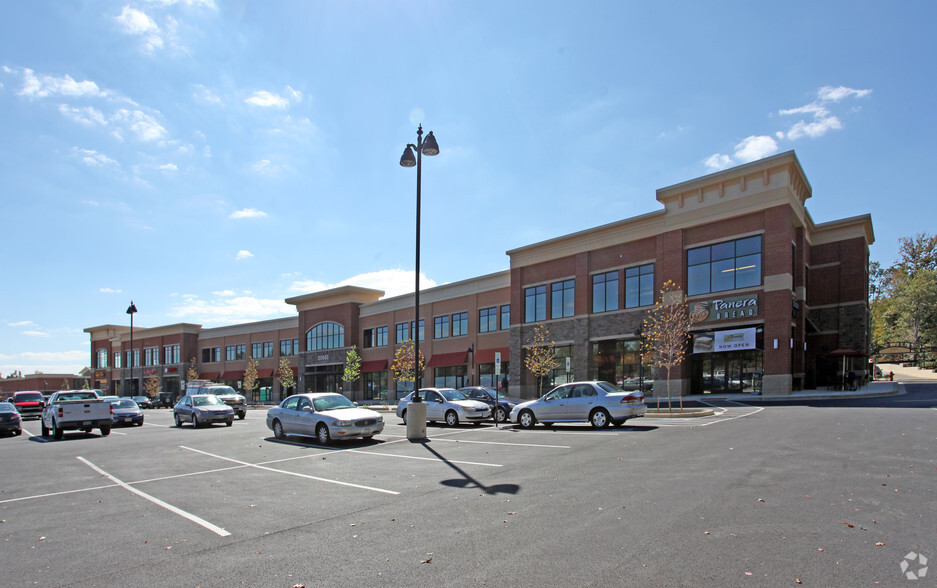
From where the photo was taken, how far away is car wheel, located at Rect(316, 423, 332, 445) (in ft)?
53.4

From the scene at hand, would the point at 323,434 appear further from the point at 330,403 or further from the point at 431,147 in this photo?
the point at 431,147

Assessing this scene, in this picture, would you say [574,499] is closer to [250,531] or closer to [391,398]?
[250,531]

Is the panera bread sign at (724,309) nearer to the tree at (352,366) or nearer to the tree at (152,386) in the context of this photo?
the tree at (352,366)

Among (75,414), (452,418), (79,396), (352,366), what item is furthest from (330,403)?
(352,366)

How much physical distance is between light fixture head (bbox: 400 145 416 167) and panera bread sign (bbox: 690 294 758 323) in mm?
21449

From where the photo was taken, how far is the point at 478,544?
232 inches

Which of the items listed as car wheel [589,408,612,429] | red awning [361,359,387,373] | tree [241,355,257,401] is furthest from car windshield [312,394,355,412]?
tree [241,355,257,401]

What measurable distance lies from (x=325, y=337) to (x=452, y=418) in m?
43.7

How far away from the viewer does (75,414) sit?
2080 centimetres

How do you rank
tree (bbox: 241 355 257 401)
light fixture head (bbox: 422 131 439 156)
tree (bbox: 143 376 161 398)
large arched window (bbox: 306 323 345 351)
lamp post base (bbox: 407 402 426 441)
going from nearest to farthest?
lamp post base (bbox: 407 402 426 441), light fixture head (bbox: 422 131 439 156), large arched window (bbox: 306 323 345 351), tree (bbox: 241 355 257 401), tree (bbox: 143 376 161 398)

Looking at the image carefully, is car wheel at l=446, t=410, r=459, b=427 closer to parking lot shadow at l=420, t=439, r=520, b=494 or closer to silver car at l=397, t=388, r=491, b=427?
silver car at l=397, t=388, r=491, b=427

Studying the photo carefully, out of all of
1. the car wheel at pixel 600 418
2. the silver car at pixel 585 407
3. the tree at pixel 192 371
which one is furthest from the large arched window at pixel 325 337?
the car wheel at pixel 600 418

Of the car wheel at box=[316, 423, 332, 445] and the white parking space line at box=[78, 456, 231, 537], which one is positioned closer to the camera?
the white parking space line at box=[78, 456, 231, 537]

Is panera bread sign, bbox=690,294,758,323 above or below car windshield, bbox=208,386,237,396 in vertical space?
above
